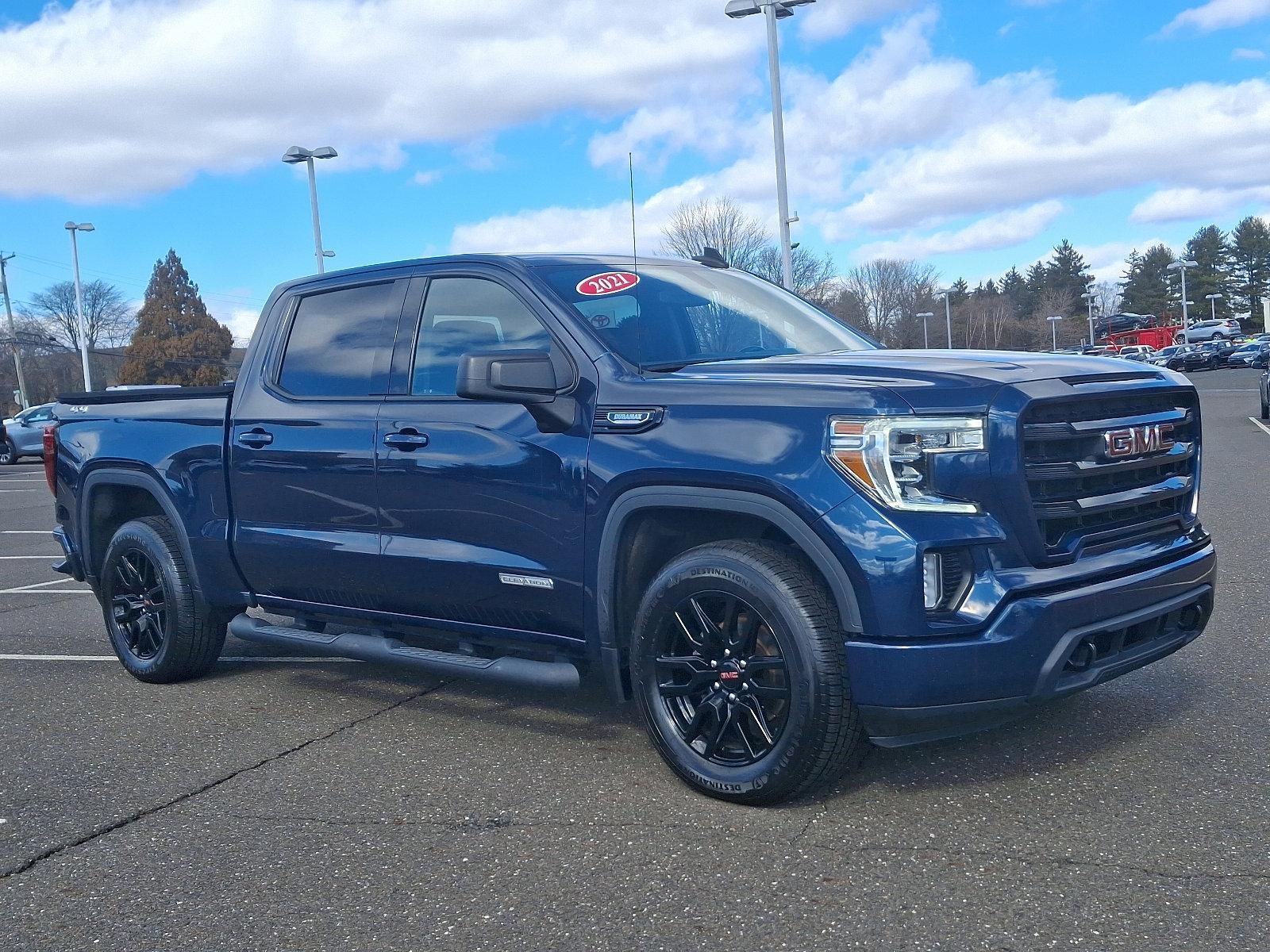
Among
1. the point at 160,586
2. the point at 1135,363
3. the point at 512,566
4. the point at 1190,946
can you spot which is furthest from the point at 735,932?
the point at 160,586

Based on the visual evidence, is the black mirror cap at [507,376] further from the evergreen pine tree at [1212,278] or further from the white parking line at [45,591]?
the evergreen pine tree at [1212,278]

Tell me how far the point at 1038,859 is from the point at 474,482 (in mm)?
2251

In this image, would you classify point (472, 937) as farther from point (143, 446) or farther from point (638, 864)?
point (143, 446)

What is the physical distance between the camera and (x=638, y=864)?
3.55 m

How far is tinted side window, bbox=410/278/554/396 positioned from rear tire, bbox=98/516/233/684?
178 cm

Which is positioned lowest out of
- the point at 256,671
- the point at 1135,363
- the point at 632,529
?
the point at 256,671

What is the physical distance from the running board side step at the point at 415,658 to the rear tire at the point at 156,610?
26cm

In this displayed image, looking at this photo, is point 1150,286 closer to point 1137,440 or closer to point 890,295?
point 890,295

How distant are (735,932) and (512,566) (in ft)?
5.55

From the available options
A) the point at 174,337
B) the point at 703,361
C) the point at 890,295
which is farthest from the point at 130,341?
the point at 703,361

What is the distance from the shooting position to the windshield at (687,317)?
14.9ft

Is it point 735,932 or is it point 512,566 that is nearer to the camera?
point 735,932

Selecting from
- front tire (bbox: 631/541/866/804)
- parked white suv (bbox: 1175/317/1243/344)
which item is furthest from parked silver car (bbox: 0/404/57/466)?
parked white suv (bbox: 1175/317/1243/344)

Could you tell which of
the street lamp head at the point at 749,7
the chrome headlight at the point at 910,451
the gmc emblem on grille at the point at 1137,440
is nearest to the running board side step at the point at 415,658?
the chrome headlight at the point at 910,451
